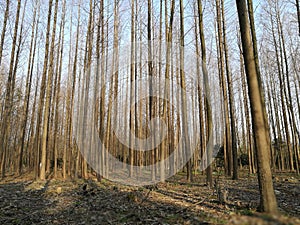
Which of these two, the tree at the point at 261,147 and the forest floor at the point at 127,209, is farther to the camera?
the forest floor at the point at 127,209

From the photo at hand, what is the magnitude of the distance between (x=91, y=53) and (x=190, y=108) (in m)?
13.0

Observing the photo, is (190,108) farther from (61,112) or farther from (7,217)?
(7,217)

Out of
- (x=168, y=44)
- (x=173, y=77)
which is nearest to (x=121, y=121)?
(x=173, y=77)

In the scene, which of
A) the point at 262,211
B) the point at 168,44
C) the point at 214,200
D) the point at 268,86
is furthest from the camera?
the point at 268,86

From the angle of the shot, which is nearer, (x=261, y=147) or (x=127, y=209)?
(x=261, y=147)

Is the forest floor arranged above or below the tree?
below

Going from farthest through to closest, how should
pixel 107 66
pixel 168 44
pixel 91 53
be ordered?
pixel 107 66
pixel 91 53
pixel 168 44

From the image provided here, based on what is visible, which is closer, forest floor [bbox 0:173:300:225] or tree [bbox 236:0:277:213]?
tree [bbox 236:0:277:213]

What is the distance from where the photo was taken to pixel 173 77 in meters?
18.5

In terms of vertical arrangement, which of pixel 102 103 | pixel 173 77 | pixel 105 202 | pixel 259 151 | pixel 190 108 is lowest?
pixel 105 202

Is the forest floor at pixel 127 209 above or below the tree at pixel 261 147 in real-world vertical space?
below

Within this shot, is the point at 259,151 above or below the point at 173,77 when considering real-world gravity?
below

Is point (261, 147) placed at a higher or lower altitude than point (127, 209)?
higher

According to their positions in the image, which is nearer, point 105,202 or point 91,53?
point 105,202
